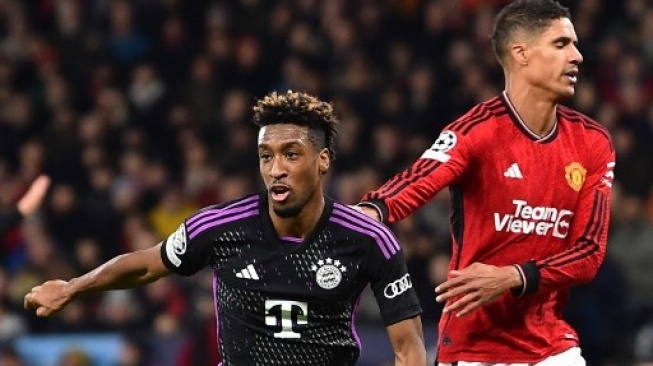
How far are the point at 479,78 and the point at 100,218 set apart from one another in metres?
3.35

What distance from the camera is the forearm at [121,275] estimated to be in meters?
5.71

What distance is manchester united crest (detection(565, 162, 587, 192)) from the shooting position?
589 cm

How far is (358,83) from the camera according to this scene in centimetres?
1245

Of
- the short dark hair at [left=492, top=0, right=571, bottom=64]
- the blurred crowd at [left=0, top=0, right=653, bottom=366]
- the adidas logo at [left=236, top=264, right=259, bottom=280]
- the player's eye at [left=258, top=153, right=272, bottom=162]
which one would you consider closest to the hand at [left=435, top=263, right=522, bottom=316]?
the adidas logo at [left=236, top=264, right=259, bottom=280]

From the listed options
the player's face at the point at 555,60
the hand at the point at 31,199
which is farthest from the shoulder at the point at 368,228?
the hand at the point at 31,199

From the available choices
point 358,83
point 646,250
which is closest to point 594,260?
point 646,250

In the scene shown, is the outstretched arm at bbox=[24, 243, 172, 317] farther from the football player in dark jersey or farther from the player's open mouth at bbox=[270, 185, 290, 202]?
the player's open mouth at bbox=[270, 185, 290, 202]

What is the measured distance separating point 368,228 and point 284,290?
1.29 ft

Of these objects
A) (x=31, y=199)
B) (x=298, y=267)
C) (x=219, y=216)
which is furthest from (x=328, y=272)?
(x=31, y=199)

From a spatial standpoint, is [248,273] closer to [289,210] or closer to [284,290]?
[284,290]

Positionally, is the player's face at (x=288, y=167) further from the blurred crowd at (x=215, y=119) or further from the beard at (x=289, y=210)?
the blurred crowd at (x=215, y=119)

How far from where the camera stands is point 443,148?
582 cm

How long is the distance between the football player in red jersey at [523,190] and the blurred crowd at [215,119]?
150 inches

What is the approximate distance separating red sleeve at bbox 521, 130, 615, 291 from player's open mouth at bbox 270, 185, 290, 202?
0.95m
